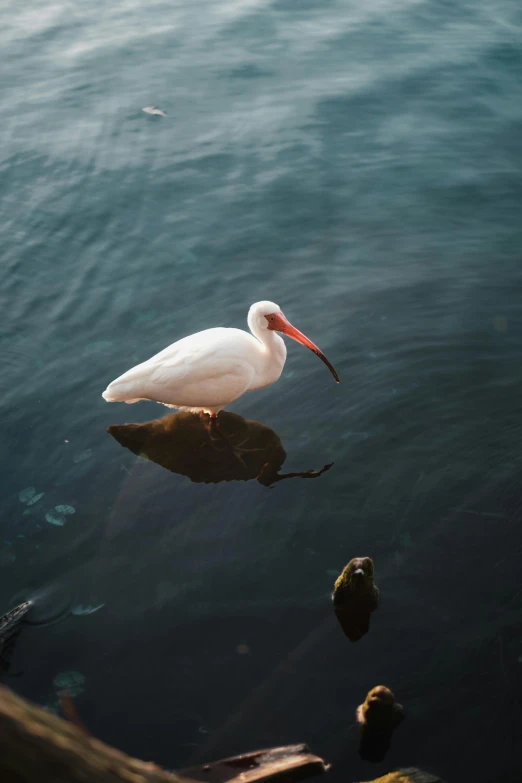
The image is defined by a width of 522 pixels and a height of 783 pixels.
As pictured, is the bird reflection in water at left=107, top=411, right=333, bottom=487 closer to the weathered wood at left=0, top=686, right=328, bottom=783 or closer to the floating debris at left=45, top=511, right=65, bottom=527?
the floating debris at left=45, top=511, right=65, bottom=527

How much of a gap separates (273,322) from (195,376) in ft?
3.34

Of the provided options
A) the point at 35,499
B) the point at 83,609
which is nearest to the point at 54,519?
the point at 35,499

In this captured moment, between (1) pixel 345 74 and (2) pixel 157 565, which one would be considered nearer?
(2) pixel 157 565

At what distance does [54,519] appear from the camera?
6.94m

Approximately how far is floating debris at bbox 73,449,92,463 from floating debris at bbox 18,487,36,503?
0.50 meters

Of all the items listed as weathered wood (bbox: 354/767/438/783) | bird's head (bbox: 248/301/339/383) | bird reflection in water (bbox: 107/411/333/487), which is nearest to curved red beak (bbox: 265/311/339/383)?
bird's head (bbox: 248/301/339/383)

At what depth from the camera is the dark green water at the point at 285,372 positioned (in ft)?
17.9

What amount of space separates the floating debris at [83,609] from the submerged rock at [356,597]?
68.7 inches

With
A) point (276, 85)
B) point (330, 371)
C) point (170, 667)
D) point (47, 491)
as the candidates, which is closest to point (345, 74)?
point (276, 85)

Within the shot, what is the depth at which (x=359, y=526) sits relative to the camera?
6.59 meters

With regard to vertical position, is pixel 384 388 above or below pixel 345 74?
below

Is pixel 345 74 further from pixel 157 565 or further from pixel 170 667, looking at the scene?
pixel 170 667

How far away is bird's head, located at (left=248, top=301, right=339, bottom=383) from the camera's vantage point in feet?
26.1

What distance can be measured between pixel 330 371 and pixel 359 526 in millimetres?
2042
